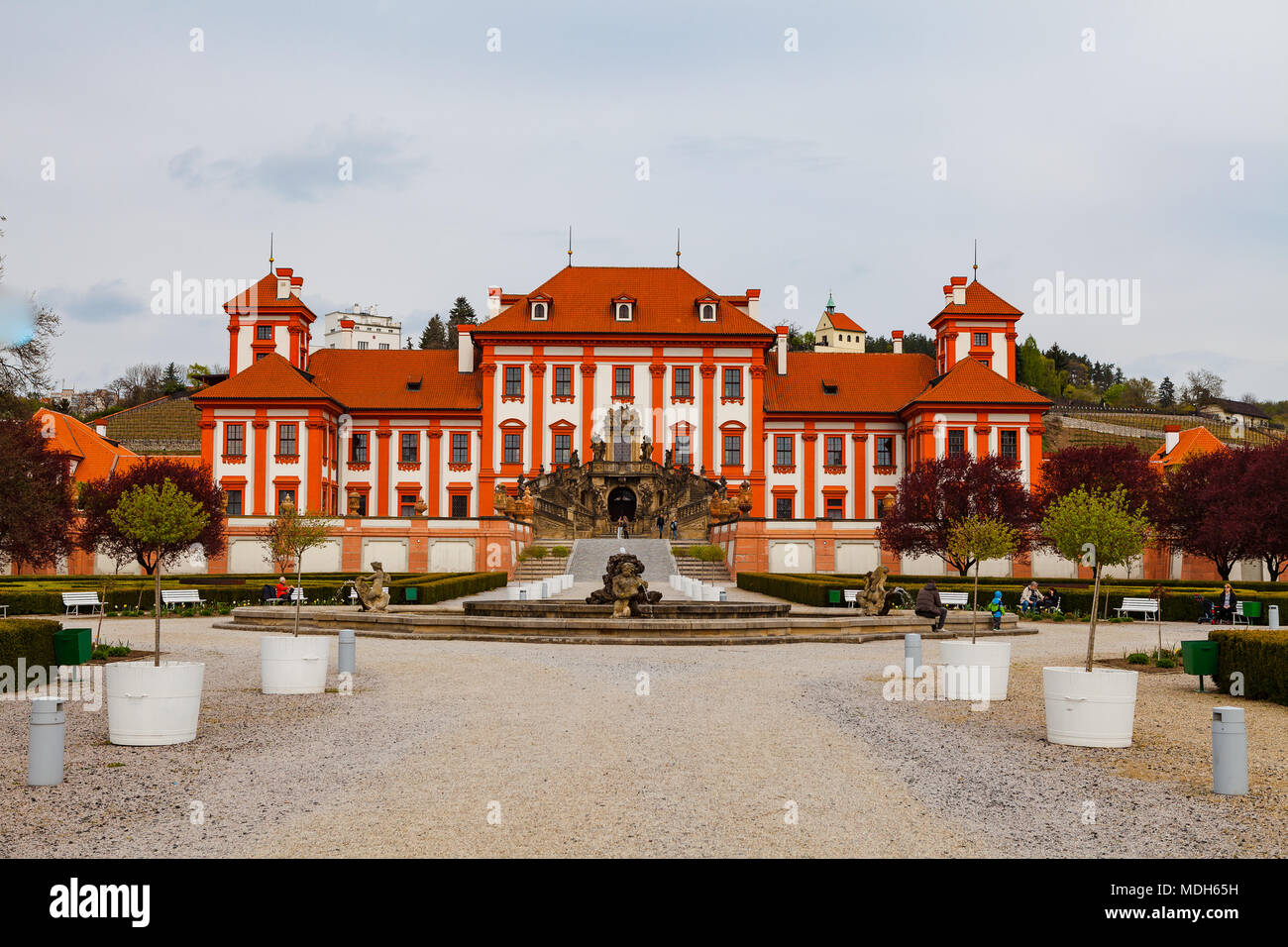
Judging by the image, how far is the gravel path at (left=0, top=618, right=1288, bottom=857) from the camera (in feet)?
24.6

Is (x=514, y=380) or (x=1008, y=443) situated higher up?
(x=514, y=380)

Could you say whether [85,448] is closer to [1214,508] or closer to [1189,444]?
[1214,508]

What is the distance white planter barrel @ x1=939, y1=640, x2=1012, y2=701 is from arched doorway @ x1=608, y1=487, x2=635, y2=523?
4456 centimetres

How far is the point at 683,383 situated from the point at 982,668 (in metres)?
47.3

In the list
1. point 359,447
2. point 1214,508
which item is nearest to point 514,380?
point 359,447

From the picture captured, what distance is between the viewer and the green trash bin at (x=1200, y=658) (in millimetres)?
15148

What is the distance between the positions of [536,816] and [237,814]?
2.05 m

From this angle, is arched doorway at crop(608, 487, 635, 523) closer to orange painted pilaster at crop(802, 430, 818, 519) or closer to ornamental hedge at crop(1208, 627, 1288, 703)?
orange painted pilaster at crop(802, 430, 818, 519)

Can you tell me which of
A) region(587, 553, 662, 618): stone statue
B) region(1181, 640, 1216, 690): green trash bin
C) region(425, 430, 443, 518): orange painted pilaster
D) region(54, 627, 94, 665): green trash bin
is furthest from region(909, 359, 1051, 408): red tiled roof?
region(54, 627, 94, 665): green trash bin

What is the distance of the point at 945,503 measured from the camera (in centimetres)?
4456

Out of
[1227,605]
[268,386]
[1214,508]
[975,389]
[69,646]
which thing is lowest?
[1227,605]

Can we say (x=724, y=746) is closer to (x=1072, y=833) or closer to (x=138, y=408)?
(x=1072, y=833)

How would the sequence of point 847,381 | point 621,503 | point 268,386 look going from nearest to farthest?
point 268,386 → point 621,503 → point 847,381

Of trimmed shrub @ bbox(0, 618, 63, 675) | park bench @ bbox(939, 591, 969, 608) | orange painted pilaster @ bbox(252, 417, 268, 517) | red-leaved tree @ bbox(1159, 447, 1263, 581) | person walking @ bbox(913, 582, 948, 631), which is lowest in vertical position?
park bench @ bbox(939, 591, 969, 608)
